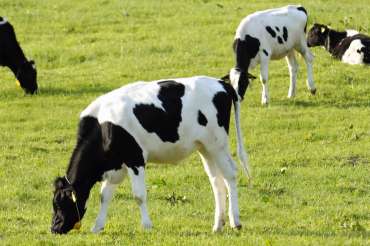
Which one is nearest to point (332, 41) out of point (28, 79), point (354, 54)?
point (354, 54)

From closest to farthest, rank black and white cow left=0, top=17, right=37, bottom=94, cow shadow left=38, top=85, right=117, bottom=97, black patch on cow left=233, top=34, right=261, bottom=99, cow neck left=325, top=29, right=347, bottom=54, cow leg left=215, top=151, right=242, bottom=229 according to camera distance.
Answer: cow leg left=215, top=151, right=242, bottom=229 < black patch on cow left=233, top=34, right=261, bottom=99 < cow shadow left=38, top=85, right=117, bottom=97 < black and white cow left=0, top=17, right=37, bottom=94 < cow neck left=325, top=29, right=347, bottom=54

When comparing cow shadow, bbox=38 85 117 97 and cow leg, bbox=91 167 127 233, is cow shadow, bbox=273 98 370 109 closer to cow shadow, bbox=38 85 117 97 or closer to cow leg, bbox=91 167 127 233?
cow shadow, bbox=38 85 117 97

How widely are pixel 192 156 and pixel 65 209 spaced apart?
6702 mm

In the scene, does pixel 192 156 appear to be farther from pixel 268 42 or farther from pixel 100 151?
pixel 100 151

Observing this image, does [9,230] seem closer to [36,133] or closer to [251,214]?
[251,214]

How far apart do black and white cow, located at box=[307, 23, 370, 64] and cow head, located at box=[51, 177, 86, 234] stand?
1565 centimetres

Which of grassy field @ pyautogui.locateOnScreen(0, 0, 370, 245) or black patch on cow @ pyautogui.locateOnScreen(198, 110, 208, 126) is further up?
black patch on cow @ pyautogui.locateOnScreen(198, 110, 208, 126)

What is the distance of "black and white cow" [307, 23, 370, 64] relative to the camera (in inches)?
1079

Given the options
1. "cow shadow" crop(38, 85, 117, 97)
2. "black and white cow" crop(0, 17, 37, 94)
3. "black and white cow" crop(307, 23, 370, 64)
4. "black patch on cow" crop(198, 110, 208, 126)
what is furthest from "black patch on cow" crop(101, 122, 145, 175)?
"black and white cow" crop(307, 23, 370, 64)

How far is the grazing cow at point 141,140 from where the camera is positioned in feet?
42.7

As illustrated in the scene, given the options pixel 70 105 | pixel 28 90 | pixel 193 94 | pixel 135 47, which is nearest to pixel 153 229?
pixel 193 94

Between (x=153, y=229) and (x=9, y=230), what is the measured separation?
192 cm

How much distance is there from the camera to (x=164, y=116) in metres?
13.2

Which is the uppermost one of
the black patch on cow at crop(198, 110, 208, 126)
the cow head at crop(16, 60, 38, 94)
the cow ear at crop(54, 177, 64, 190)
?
the black patch on cow at crop(198, 110, 208, 126)
